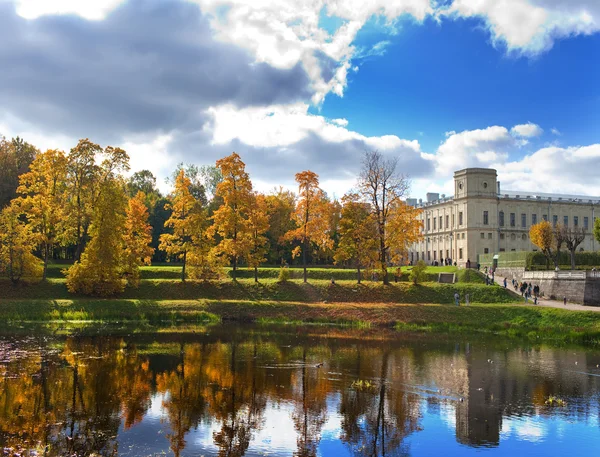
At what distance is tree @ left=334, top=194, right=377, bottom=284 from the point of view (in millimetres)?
53216

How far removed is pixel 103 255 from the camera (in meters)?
47.8

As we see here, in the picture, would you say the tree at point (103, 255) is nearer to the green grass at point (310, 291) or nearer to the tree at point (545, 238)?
the green grass at point (310, 291)

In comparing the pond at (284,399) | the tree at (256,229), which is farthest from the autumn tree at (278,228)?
the pond at (284,399)

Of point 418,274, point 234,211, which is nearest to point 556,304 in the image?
point 418,274

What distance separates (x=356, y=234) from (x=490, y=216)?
174 feet

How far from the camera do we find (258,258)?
2132 inches

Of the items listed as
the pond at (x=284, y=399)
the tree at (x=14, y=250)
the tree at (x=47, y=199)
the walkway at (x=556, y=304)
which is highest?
the tree at (x=47, y=199)

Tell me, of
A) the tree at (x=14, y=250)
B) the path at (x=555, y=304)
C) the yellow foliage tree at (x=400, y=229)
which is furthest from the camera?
the yellow foliage tree at (x=400, y=229)

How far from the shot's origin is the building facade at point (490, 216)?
96.9m

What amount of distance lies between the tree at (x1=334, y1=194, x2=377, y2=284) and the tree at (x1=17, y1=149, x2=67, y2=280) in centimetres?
2678

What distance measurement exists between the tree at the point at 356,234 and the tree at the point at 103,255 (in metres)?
20.9

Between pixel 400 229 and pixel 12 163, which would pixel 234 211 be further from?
pixel 12 163

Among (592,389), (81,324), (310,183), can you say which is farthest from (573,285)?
(81,324)

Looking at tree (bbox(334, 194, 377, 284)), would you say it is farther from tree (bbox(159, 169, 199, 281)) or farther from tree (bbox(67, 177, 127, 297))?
tree (bbox(67, 177, 127, 297))
